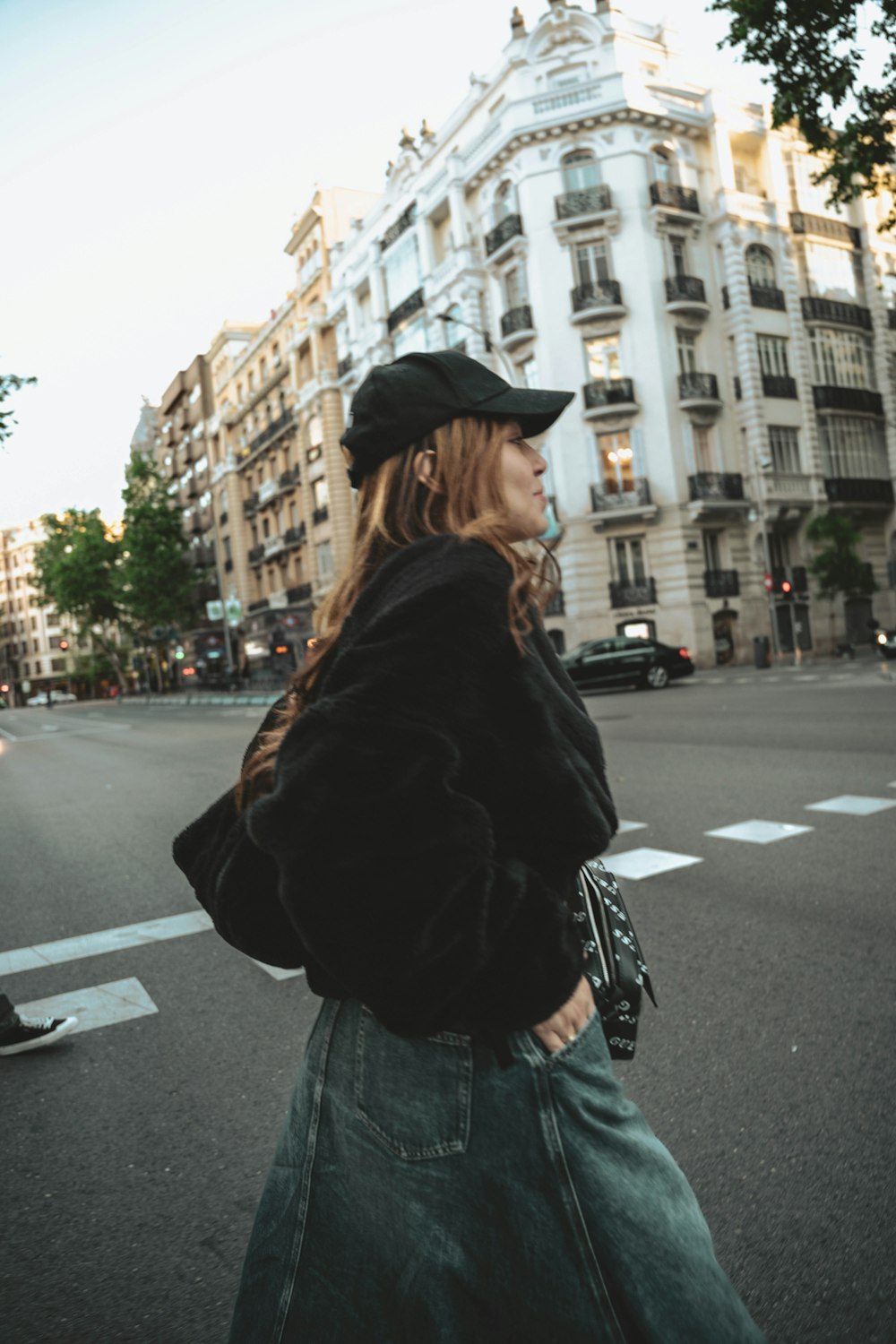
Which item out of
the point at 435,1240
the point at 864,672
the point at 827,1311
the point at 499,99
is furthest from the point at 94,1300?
the point at 499,99

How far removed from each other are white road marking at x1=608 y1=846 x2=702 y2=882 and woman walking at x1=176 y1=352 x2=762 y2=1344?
4453 mm

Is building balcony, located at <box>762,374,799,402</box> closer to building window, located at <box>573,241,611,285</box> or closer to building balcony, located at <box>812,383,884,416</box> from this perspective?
building balcony, located at <box>812,383,884,416</box>

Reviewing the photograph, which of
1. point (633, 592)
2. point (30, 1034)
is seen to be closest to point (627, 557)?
point (633, 592)

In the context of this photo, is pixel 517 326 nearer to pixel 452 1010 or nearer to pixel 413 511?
pixel 413 511

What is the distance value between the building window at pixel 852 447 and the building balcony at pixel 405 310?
17.0 meters

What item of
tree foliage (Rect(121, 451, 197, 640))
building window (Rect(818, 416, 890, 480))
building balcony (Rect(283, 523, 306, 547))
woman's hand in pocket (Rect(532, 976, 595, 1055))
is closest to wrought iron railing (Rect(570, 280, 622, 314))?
building window (Rect(818, 416, 890, 480))

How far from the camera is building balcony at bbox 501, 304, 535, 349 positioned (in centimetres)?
3428

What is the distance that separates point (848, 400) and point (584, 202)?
12.8 meters

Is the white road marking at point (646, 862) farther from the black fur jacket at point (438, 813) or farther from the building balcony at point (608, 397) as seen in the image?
the building balcony at point (608, 397)

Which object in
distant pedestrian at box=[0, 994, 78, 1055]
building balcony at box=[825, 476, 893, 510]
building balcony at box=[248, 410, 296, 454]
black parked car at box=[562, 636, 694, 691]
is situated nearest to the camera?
distant pedestrian at box=[0, 994, 78, 1055]

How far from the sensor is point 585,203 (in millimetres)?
33250

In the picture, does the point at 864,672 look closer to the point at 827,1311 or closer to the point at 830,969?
the point at 830,969

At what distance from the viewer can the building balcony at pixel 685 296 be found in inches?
1323

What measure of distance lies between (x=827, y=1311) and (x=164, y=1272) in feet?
4.91
